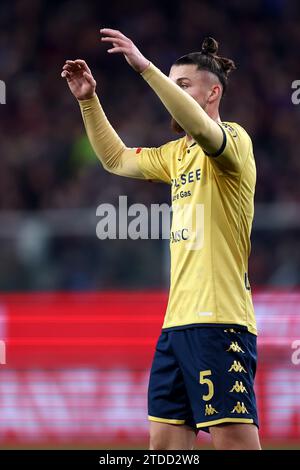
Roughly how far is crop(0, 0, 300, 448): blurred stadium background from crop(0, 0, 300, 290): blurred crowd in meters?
0.02

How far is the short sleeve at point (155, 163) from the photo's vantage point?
14.8ft

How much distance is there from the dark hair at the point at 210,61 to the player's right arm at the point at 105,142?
448 millimetres

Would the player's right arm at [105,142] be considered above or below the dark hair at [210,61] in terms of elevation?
below

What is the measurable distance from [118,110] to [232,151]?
7664 mm

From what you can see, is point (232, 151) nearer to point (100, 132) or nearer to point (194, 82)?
point (194, 82)

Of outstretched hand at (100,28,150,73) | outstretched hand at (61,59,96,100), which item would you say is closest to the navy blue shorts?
outstretched hand at (100,28,150,73)

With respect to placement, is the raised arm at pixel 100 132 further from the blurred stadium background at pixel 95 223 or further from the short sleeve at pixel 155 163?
the blurred stadium background at pixel 95 223

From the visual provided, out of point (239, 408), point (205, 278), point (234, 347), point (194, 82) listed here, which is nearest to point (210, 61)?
point (194, 82)

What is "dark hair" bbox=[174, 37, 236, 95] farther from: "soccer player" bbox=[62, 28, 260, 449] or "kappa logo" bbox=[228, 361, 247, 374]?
"kappa logo" bbox=[228, 361, 247, 374]

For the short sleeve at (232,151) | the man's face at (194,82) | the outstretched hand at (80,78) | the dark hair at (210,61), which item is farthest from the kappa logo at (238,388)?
the outstretched hand at (80,78)

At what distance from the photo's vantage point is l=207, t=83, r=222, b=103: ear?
4254 mm

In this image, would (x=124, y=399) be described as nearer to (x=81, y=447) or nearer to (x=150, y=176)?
(x=81, y=447)

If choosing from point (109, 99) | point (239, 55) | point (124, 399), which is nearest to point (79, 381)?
point (124, 399)
